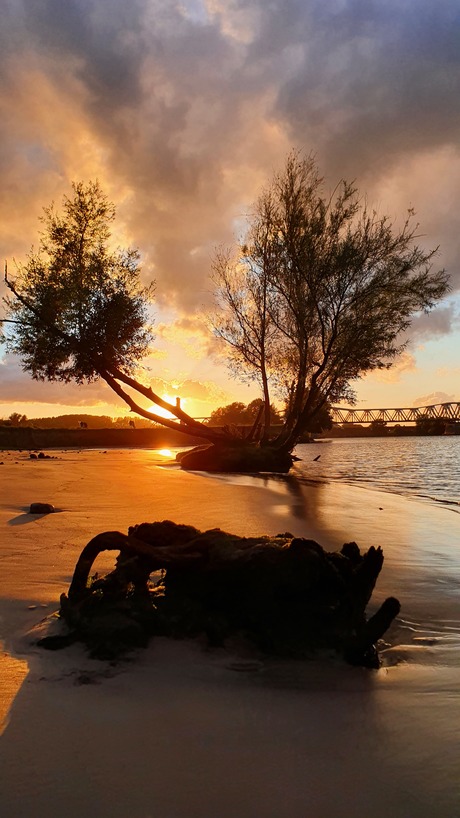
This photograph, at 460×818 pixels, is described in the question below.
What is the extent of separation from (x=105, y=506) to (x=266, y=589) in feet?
18.8

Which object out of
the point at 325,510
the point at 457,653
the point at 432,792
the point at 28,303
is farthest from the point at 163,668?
the point at 28,303

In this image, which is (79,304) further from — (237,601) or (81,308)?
(237,601)

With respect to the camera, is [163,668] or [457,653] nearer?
[163,668]

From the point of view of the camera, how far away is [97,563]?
14.6 ft

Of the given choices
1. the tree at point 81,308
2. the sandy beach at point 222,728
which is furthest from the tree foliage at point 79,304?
the sandy beach at point 222,728

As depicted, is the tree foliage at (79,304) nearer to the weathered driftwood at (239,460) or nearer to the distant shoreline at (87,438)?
the weathered driftwood at (239,460)

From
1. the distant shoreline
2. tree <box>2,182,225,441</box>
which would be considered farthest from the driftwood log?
the distant shoreline

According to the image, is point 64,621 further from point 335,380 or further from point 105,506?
point 335,380

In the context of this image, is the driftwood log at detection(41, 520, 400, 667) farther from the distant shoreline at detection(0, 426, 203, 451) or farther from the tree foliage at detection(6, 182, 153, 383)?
the distant shoreline at detection(0, 426, 203, 451)

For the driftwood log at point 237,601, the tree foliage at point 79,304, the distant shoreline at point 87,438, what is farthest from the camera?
the distant shoreline at point 87,438

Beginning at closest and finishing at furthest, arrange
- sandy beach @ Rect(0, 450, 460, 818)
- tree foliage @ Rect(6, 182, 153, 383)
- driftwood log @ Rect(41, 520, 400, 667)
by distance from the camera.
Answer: sandy beach @ Rect(0, 450, 460, 818)
driftwood log @ Rect(41, 520, 400, 667)
tree foliage @ Rect(6, 182, 153, 383)

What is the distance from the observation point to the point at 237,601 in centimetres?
293

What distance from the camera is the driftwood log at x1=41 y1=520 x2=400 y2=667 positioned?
9.12 ft

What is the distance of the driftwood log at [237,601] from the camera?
9.12ft
